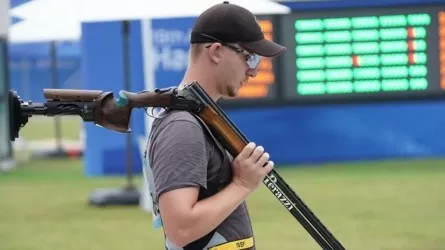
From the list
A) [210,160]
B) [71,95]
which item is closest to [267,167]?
[210,160]

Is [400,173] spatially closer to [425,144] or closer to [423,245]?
[425,144]

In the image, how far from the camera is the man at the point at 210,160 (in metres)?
2.55

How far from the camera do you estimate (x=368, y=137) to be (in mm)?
13086

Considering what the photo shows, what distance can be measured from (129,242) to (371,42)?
5.82 m

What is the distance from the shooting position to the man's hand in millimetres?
2668

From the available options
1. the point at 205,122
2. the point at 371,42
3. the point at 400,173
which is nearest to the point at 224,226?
the point at 205,122

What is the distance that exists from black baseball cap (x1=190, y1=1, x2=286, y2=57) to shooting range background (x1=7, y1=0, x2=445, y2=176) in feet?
32.0

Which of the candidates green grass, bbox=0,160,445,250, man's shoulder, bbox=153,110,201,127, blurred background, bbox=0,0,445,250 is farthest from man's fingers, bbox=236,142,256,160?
blurred background, bbox=0,0,445,250

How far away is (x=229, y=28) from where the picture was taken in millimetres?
2721

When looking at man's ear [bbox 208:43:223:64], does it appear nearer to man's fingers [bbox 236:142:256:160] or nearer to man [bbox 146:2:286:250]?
man [bbox 146:2:286:250]

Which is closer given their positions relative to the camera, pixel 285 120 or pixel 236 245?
pixel 236 245

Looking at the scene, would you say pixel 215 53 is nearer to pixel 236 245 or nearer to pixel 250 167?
pixel 250 167

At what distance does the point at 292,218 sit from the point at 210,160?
243 inches

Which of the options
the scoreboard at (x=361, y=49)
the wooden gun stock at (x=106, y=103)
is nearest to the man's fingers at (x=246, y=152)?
the wooden gun stock at (x=106, y=103)
